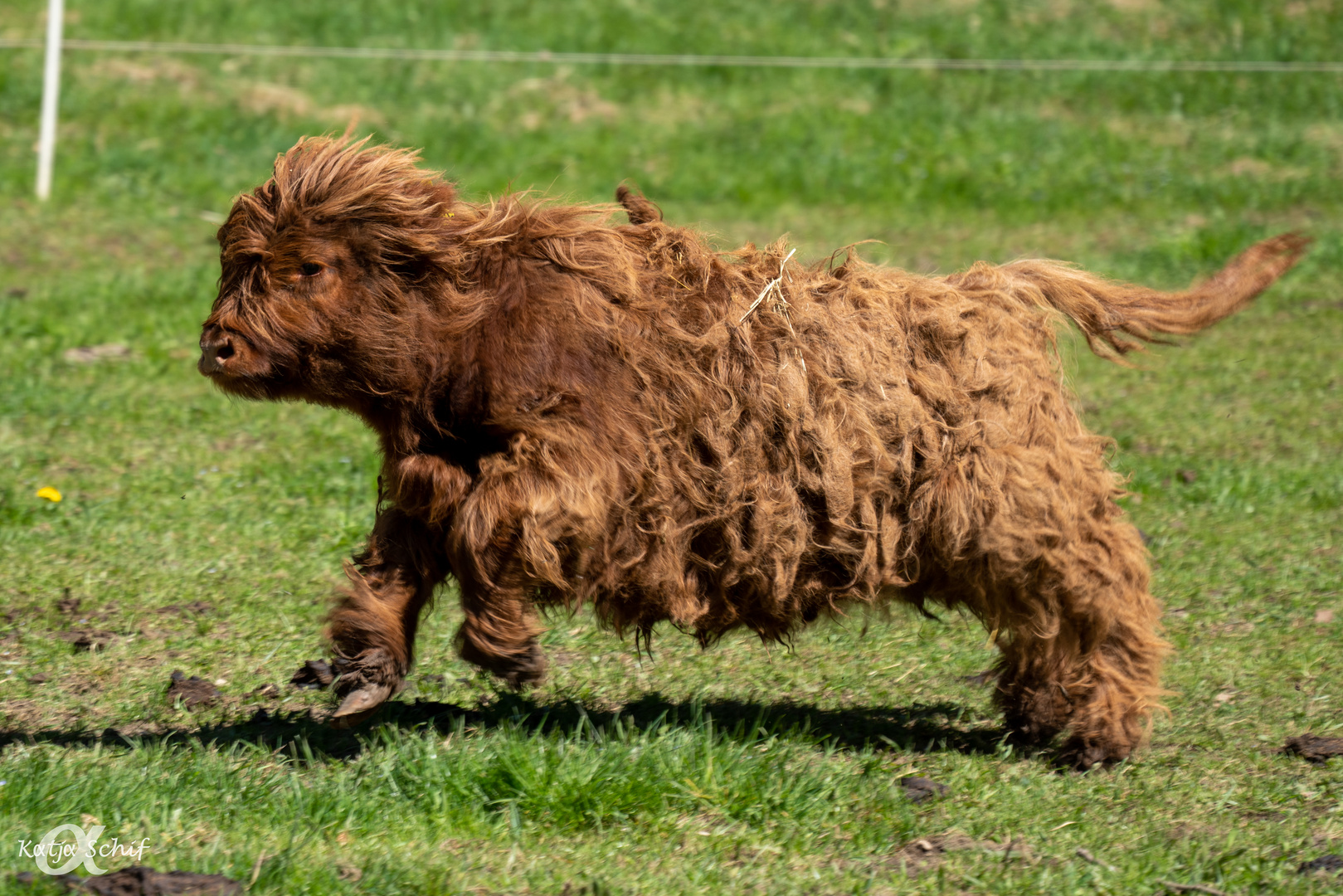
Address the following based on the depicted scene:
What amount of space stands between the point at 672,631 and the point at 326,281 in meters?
2.45

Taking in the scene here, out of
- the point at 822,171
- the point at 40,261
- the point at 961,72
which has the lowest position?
the point at 40,261

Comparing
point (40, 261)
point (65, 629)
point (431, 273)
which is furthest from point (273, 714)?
point (40, 261)

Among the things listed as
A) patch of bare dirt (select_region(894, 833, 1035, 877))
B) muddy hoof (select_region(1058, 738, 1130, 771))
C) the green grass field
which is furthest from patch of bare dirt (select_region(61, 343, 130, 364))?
patch of bare dirt (select_region(894, 833, 1035, 877))

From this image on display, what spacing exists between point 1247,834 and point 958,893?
3.35 ft

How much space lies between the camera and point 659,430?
4.53 metres

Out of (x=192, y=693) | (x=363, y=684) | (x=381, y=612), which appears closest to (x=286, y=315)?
(x=381, y=612)

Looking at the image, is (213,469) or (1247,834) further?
(213,469)

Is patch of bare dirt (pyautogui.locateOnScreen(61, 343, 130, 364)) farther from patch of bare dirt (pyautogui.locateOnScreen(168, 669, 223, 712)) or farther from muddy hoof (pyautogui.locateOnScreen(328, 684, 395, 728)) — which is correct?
muddy hoof (pyautogui.locateOnScreen(328, 684, 395, 728))

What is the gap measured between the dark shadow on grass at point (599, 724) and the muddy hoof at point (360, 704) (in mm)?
265

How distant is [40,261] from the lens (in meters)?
11.0

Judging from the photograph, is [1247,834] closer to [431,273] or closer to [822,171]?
[431,273]

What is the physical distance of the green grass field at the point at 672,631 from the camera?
4.18m

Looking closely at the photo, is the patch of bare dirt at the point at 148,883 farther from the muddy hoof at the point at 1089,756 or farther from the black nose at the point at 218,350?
the muddy hoof at the point at 1089,756

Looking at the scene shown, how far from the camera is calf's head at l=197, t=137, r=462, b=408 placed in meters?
4.36
